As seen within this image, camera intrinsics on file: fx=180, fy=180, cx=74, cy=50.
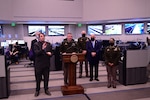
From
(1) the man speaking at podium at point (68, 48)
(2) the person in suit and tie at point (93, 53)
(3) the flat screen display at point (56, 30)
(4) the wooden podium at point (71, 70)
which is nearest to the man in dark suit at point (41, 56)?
(4) the wooden podium at point (71, 70)

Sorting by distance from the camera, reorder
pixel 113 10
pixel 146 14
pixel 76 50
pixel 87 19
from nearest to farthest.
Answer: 1. pixel 76 50
2. pixel 146 14
3. pixel 113 10
4. pixel 87 19

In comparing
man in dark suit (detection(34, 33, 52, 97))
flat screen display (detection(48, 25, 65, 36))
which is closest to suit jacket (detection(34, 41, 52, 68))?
man in dark suit (detection(34, 33, 52, 97))

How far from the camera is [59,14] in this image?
11.6 metres

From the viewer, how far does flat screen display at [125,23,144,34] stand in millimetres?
11406

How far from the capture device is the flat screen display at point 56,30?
528 inches

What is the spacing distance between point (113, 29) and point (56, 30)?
4.17m

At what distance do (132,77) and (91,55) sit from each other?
1529mm

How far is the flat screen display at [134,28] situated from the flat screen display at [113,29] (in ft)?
1.59

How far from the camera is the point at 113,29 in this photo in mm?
12484

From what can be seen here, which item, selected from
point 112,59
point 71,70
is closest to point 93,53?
point 112,59

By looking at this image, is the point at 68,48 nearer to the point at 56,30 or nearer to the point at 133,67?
the point at 133,67

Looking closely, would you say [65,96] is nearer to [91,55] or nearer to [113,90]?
[113,90]

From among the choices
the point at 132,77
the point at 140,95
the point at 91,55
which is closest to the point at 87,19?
the point at 91,55

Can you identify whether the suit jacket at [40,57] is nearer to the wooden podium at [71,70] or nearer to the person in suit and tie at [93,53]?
the wooden podium at [71,70]
